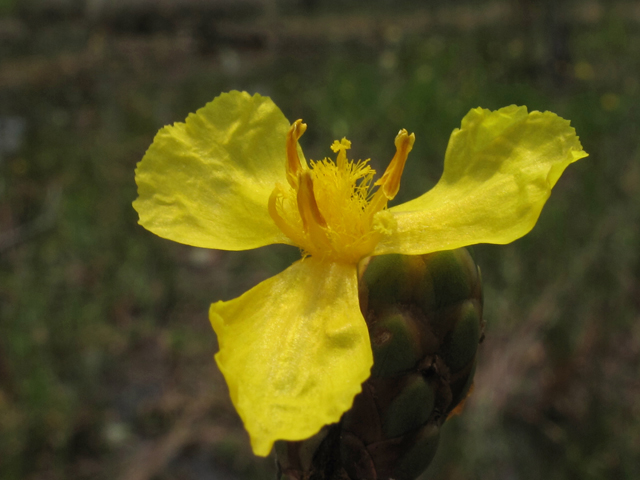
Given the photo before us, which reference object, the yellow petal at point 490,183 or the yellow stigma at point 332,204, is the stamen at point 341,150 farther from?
the yellow petal at point 490,183

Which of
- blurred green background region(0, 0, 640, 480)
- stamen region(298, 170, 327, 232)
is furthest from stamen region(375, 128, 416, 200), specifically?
blurred green background region(0, 0, 640, 480)

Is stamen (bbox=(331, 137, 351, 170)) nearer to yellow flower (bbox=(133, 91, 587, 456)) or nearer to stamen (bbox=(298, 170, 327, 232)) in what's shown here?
yellow flower (bbox=(133, 91, 587, 456))

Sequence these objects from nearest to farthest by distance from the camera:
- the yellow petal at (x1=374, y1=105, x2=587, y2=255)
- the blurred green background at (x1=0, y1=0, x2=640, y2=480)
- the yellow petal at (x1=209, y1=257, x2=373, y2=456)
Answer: the yellow petal at (x1=209, y1=257, x2=373, y2=456) < the yellow petal at (x1=374, y1=105, x2=587, y2=255) < the blurred green background at (x1=0, y1=0, x2=640, y2=480)

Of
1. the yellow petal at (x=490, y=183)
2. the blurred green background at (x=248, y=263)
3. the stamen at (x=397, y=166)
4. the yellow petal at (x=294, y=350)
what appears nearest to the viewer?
the yellow petal at (x=294, y=350)

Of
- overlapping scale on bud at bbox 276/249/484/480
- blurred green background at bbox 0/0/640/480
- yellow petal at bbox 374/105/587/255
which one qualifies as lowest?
blurred green background at bbox 0/0/640/480

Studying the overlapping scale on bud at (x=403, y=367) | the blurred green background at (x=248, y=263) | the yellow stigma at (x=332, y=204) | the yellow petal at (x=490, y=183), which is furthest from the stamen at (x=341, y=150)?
the blurred green background at (x=248, y=263)
